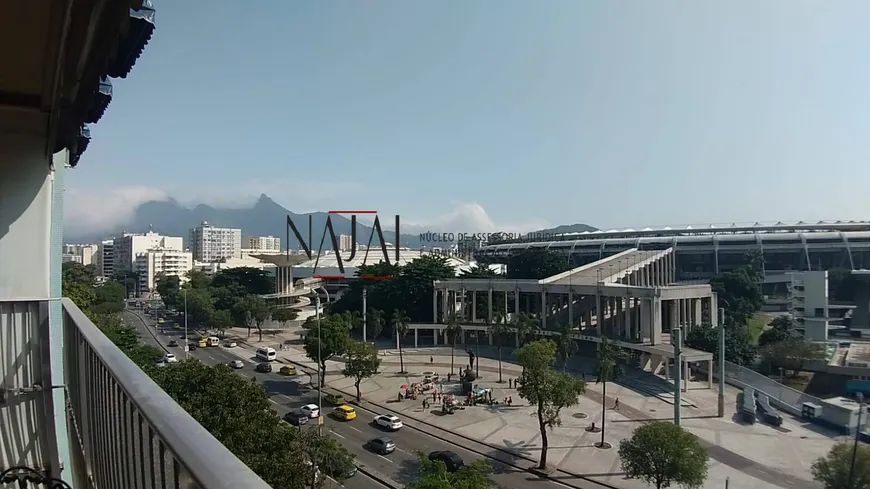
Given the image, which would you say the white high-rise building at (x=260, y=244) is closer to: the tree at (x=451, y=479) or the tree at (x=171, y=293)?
the tree at (x=171, y=293)

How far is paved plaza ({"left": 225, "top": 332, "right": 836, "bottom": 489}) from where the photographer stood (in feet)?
43.1

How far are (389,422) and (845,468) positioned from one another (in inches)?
433

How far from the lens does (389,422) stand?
15930 mm

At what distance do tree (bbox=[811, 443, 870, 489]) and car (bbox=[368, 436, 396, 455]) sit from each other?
30.3 feet

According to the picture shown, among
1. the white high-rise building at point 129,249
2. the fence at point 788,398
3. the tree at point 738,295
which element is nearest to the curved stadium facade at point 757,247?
the tree at point 738,295

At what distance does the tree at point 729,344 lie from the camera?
23.3 meters

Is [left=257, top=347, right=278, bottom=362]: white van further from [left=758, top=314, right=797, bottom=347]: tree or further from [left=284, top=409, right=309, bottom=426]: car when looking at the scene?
[left=758, top=314, right=797, bottom=347]: tree

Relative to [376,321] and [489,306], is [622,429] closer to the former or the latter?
→ [489,306]

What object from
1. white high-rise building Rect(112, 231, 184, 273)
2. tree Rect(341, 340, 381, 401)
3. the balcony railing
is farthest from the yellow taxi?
white high-rise building Rect(112, 231, 184, 273)

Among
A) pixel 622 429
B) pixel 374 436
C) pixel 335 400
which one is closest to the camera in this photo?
pixel 374 436

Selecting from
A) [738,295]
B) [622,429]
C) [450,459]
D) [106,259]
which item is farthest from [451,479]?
[106,259]

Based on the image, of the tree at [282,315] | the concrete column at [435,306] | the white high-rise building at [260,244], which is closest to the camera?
the concrete column at [435,306]

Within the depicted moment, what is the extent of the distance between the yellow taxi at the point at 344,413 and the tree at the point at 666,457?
8.84 metres

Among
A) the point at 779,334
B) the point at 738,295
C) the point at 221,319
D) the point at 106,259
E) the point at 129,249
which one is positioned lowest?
the point at 779,334
